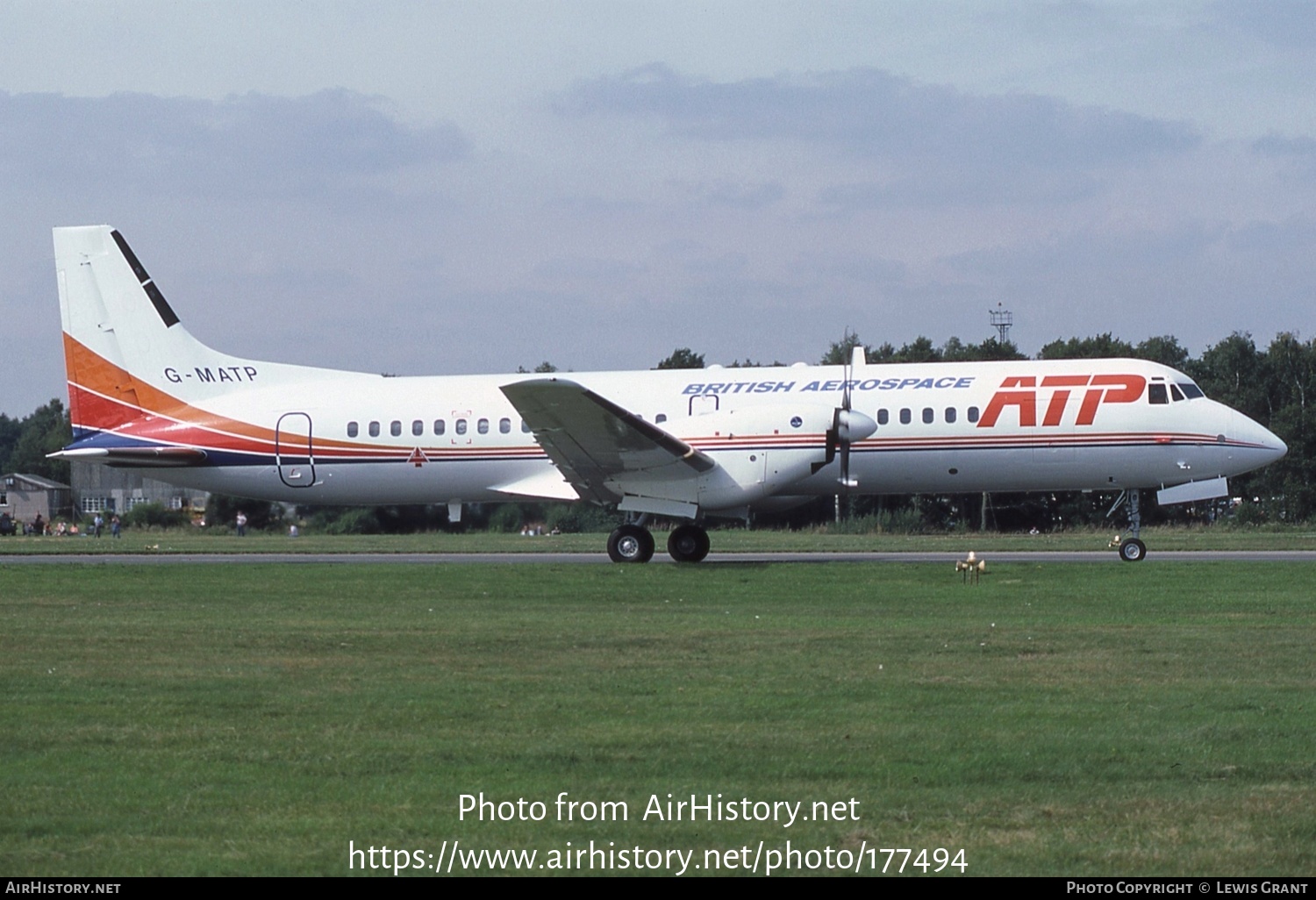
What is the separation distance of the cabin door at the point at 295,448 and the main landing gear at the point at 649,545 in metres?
6.91

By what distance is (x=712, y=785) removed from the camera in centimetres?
817

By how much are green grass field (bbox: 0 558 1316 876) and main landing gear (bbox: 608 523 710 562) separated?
8114mm

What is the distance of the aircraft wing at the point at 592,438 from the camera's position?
23953 millimetres

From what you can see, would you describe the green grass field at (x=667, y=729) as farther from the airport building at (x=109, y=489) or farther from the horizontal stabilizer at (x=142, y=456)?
the airport building at (x=109, y=489)

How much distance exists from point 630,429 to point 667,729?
15.0 metres

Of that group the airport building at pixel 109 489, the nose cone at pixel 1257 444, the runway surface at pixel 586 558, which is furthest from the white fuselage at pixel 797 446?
the airport building at pixel 109 489

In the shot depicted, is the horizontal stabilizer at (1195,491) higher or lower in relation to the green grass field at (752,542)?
higher

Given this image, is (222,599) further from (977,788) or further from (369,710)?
(977,788)

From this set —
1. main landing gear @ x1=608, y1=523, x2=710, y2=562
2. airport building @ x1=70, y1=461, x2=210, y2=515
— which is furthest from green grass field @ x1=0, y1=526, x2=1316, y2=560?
airport building @ x1=70, y1=461, x2=210, y2=515

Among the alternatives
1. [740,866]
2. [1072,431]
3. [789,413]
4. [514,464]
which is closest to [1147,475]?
[1072,431]

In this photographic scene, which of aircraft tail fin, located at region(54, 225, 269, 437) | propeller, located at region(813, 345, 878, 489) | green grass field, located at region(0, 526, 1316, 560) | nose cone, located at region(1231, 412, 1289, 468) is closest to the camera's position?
propeller, located at region(813, 345, 878, 489)

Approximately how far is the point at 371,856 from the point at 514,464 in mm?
21913

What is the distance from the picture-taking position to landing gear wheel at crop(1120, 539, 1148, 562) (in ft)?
87.9

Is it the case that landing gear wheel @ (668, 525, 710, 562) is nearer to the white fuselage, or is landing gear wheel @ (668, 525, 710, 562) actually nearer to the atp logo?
the white fuselage
